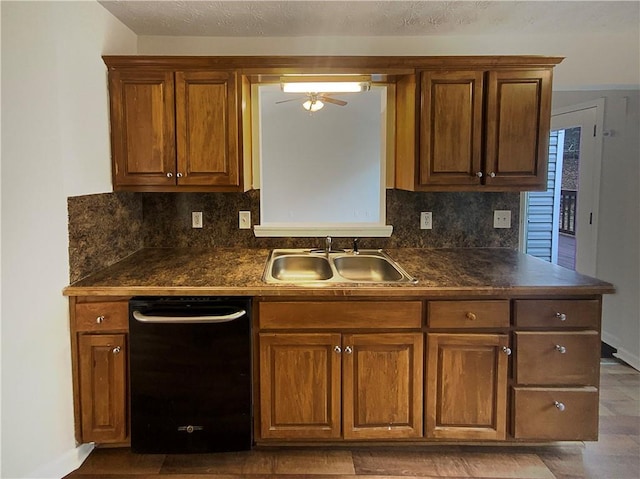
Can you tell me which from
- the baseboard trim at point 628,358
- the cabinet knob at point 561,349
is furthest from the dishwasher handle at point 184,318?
the baseboard trim at point 628,358

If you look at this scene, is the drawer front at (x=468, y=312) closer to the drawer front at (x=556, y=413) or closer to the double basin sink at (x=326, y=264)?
the drawer front at (x=556, y=413)

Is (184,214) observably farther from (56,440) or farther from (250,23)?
(56,440)

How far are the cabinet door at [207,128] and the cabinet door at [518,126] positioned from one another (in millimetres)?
1377

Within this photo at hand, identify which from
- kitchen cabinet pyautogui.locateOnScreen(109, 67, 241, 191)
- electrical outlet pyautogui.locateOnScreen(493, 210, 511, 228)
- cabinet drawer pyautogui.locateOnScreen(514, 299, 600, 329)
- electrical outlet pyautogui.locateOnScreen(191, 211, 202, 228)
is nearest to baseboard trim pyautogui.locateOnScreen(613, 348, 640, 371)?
electrical outlet pyautogui.locateOnScreen(493, 210, 511, 228)

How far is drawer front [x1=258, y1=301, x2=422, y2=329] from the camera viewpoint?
2.11 meters

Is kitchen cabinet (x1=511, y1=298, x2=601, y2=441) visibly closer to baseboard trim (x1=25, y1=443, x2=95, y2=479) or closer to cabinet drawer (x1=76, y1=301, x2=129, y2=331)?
cabinet drawer (x1=76, y1=301, x2=129, y2=331)

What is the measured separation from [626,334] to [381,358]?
240 centimetres

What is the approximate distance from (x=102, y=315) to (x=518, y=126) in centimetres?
230

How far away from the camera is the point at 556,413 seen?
2.15 metres

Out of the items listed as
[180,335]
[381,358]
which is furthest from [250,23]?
[381,358]

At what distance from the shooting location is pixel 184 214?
115 inches

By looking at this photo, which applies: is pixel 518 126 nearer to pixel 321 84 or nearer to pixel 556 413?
pixel 321 84

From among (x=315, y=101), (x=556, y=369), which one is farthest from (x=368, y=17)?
(x=556, y=369)

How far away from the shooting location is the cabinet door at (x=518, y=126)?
245cm
